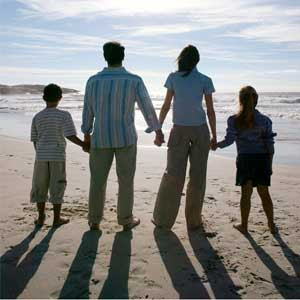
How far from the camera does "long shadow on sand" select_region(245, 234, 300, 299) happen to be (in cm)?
349

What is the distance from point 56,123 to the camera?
4926 millimetres

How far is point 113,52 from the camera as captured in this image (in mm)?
4633

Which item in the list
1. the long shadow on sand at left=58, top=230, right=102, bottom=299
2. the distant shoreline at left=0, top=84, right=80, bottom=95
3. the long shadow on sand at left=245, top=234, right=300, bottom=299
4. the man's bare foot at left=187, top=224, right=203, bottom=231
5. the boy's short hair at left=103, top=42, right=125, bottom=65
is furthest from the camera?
the distant shoreline at left=0, top=84, right=80, bottom=95

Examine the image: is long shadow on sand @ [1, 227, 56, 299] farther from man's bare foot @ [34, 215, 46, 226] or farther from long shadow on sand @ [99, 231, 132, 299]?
long shadow on sand @ [99, 231, 132, 299]

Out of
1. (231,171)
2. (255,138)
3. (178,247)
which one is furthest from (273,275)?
(231,171)

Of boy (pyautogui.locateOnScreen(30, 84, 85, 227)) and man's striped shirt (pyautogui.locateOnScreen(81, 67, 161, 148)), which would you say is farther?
boy (pyautogui.locateOnScreen(30, 84, 85, 227))

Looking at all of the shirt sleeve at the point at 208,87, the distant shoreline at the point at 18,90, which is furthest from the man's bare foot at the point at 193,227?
the distant shoreline at the point at 18,90

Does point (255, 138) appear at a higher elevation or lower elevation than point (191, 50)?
lower

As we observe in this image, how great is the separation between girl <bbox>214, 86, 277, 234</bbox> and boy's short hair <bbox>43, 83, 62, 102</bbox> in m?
1.86

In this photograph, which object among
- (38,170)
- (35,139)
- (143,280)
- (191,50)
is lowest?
(143,280)

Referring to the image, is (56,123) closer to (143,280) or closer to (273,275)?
(143,280)

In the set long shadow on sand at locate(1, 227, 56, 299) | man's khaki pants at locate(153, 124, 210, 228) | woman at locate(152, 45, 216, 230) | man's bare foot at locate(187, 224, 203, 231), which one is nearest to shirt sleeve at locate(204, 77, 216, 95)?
woman at locate(152, 45, 216, 230)

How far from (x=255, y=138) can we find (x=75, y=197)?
264 cm

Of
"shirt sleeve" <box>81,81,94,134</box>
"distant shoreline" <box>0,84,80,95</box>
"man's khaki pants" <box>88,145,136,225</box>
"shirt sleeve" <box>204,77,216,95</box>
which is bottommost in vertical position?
"man's khaki pants" <box>88,145,136,225</box>
